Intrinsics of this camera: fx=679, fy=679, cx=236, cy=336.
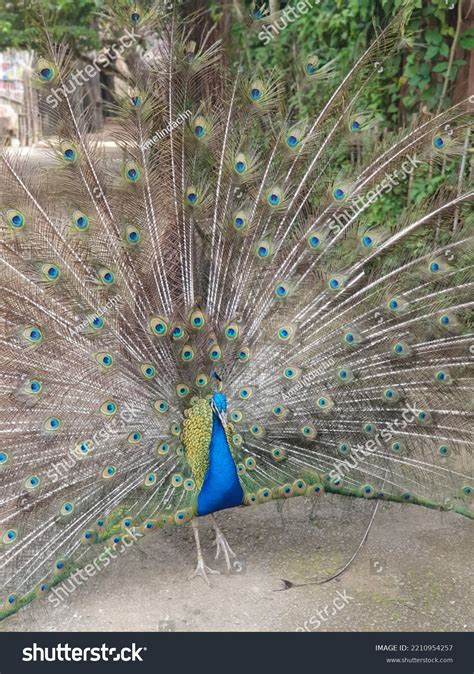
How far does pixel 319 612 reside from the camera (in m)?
3.22

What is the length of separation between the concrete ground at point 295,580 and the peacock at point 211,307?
0.23m

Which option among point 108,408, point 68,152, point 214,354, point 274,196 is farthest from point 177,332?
point 68,152

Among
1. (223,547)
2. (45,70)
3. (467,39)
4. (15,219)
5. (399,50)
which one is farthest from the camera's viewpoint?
(399,50)

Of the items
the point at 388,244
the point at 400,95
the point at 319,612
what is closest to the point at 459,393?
the point at 388,244

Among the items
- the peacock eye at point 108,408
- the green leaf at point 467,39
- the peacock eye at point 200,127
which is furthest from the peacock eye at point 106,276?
the green leaf at point 467,39

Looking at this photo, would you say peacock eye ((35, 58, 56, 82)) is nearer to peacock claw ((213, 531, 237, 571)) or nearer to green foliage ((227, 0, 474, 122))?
green foliage ((227, 0, 474, 122))

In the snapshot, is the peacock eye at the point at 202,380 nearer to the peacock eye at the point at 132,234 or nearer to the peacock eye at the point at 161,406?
the peacock eye at the point at 161,406

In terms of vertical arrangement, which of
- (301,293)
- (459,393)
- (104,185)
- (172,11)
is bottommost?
(459,393)

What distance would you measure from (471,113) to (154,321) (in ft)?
5.97

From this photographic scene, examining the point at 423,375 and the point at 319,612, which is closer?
the point at 319,612

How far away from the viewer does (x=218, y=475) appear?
3178mm

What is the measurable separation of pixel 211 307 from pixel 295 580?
4.78 ft

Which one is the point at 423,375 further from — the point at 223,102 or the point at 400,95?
the point at 400,95

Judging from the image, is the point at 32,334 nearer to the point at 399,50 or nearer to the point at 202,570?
the point at 202,570
